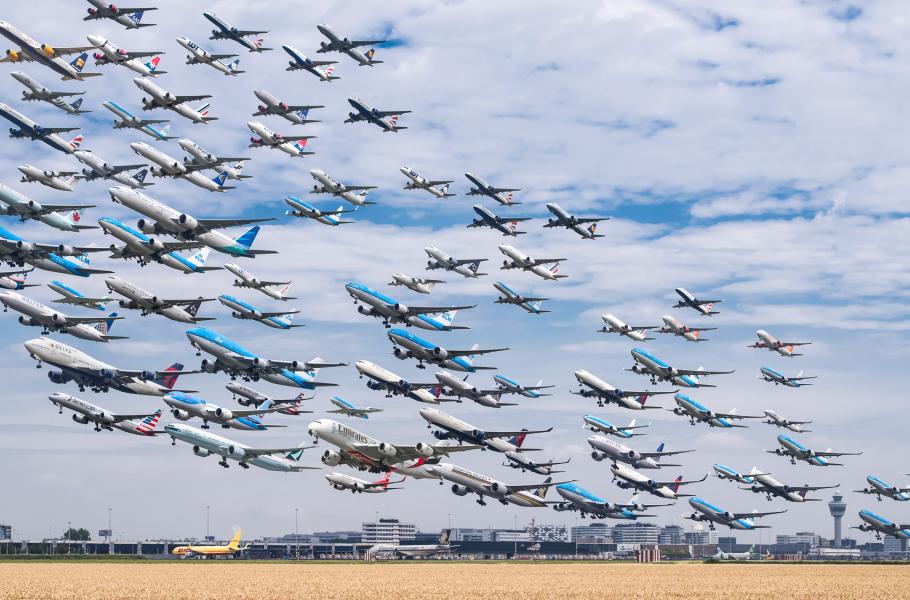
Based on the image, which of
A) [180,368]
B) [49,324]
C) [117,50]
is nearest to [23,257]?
[49,324]

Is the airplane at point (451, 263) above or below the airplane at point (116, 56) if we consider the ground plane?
below

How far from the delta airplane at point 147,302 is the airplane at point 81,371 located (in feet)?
36.5

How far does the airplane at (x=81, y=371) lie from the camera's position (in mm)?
142125

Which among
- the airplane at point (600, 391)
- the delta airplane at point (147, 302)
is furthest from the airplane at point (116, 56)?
the airplane at point (600, 391)

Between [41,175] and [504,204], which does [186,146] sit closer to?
[41,175]

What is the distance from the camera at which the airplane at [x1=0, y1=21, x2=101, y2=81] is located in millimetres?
124625

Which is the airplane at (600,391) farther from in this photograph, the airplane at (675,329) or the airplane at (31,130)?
the airplane at (31,130)

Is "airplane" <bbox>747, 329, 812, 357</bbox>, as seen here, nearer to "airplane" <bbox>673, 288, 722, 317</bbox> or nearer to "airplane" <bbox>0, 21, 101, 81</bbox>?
"airplane" <bbox>673, 288, 722, 317</bbox>

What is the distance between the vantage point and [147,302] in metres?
135

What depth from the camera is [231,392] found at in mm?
169375

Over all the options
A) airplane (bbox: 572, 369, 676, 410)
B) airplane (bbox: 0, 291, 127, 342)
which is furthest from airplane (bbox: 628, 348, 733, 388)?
airplane (bbox: 0, 291, 127, 342)

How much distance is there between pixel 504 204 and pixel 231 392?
5380 centimetres

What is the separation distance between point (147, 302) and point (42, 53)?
1305 inches

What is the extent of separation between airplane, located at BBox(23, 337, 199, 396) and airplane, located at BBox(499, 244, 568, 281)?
5037 cm
